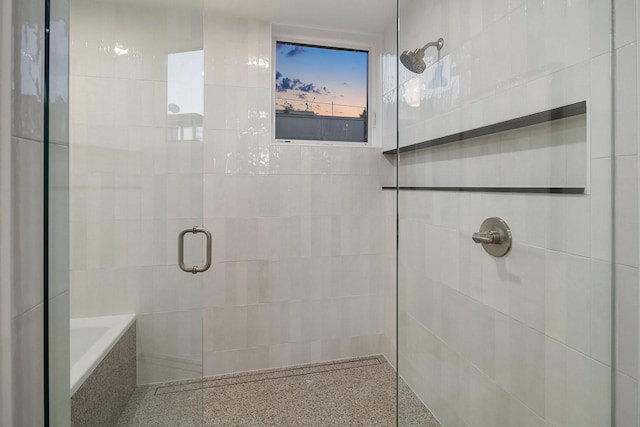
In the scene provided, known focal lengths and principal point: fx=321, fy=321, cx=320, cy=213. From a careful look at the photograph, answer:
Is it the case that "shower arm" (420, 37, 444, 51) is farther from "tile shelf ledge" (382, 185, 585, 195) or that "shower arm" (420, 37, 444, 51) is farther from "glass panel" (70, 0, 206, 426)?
"glass panel" (70, 0, 206, 426)

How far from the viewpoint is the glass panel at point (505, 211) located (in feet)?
2.60

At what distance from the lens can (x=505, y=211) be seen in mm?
950

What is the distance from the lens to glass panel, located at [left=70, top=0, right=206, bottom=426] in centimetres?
71

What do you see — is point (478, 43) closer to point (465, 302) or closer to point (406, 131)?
point (406, 131)

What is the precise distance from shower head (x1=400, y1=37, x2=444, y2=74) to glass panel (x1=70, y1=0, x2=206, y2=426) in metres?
0.77

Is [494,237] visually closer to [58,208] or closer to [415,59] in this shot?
[415,59]

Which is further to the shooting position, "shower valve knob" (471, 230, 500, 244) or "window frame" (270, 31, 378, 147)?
"window frame" (270, 31, 378, 147)

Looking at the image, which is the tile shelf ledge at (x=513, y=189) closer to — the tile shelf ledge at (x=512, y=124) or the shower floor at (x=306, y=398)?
the tile shelf ledge at (x=512, y=124)

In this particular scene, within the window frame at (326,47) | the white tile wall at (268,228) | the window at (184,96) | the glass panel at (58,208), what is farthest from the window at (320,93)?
the glass panel at (58,208)

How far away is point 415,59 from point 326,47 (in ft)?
4.66

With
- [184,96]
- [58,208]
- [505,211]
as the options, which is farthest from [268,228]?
[58,208]

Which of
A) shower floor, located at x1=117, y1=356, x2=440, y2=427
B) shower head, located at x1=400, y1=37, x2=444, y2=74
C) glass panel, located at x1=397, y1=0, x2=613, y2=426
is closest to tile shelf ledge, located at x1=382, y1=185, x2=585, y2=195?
glass panel, located at x1=397, y1=0, x2=613, y2=426

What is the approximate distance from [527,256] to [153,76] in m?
1.23

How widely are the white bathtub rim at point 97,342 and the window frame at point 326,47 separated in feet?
4.74
